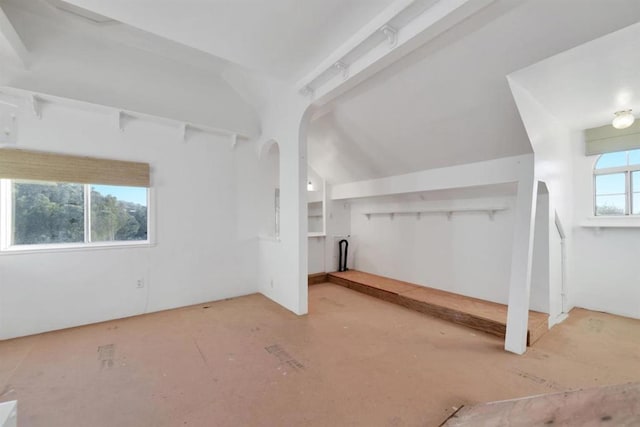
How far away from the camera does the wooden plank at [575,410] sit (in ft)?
2.52

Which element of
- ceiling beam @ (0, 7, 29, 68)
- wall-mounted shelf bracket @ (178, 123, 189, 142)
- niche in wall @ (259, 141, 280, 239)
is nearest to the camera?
ceiling beam @ (0, 7, 29, 68)

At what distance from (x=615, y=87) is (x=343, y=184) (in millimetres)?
3705

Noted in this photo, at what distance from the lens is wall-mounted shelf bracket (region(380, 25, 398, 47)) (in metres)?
2.08

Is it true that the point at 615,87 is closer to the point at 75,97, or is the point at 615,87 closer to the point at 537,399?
the point at 537,399

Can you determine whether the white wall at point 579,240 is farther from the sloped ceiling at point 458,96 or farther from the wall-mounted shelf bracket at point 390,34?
the wall-mounted shelf bracket at point 390,34

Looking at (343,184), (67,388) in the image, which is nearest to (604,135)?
(343,184)

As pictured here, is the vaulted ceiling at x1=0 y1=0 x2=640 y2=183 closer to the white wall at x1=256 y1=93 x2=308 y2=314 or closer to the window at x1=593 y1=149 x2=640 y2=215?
the white wall at x1=256 y1=93 x2=308 y2=314

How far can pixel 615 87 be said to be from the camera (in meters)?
2.48

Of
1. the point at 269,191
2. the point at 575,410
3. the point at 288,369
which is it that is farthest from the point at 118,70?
the point at 575,410

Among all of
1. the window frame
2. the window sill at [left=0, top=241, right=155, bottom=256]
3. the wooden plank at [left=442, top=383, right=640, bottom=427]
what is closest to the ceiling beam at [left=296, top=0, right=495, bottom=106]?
the wooden plank at [left=442, top=383, right=640, bottom=427]

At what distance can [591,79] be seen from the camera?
7.78ft

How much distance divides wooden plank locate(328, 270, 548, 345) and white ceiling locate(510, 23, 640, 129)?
243 cm

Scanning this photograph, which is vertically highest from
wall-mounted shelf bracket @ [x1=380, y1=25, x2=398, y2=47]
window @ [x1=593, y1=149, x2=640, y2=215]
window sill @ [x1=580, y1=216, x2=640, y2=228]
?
Result: wall-mounted shelf bracket @ [x1=380, y1=25, x2=398, y2=47]

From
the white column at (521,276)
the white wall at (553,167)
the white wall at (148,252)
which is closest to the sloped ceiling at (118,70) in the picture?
the white wall at (148,252)
